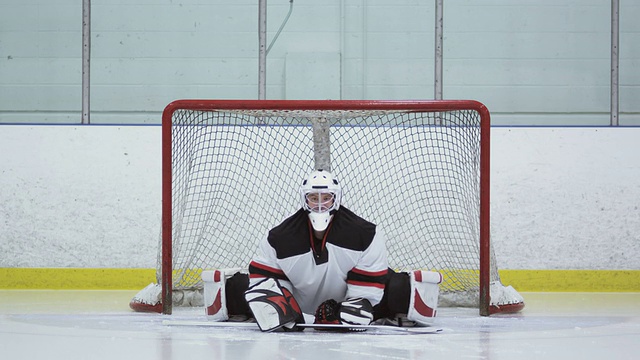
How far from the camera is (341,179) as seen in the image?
223 inches

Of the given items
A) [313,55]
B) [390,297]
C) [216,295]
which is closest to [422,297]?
[390,297]

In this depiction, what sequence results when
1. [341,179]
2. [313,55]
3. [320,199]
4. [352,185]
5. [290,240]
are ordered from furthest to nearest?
[313,55], [352,185], [341,179], [290,240], [320,199]

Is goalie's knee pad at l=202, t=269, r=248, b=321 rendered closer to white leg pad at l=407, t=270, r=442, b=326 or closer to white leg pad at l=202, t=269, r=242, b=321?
white leg pad at l=202, t=269, r=242, b=321

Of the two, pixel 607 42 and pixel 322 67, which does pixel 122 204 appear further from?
pixel 607 42

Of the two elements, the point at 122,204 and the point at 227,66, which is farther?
the point at 227,66

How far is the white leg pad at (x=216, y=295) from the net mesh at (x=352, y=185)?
3.02ft

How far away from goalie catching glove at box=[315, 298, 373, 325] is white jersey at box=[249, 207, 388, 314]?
0.24 feet

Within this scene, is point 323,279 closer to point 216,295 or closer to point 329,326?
point 329,326

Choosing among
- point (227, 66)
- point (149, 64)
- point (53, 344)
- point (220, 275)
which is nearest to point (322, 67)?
point (227, 66)

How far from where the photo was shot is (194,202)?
5531 mm

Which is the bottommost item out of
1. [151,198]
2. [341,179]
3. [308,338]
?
[308,338]

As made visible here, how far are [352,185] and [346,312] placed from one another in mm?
1844

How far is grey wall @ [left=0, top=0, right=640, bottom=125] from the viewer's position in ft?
22.6

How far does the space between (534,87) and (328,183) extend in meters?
3.41
